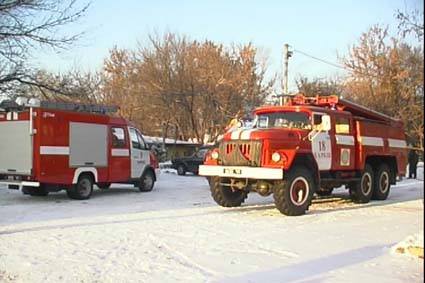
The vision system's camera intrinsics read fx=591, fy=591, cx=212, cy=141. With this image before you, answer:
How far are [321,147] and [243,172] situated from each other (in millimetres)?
2354

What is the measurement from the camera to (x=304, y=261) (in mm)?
8047

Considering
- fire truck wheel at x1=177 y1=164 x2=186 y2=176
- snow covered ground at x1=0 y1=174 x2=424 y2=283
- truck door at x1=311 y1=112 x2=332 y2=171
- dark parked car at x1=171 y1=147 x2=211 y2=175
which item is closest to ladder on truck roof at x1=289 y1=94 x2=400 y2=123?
truck door at x1=311 y1=112 x2=332 y2=171

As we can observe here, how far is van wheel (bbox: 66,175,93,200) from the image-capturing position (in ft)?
55.5

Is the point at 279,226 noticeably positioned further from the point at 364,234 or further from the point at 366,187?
the point at 366,187

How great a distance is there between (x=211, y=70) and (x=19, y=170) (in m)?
34.5

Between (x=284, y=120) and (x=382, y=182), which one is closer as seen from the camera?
(x=284, y=120)

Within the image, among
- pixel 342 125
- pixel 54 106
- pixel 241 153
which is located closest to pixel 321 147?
pixel 342 125

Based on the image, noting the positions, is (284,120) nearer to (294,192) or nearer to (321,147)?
(321,147)

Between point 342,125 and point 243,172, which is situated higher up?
point 342,125

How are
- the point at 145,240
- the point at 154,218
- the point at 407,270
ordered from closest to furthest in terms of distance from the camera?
the point at 407,270 → the point at 145,240 → the point at 154,218

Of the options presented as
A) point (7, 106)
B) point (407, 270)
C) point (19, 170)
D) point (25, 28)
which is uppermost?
point (25, 28)

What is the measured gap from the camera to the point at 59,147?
1633 cm

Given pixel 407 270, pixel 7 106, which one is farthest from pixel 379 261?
pixel 7 106

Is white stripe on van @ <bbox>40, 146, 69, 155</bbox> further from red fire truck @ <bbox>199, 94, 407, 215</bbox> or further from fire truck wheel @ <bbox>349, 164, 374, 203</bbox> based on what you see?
fire truck wheel @ <bbox>349, 164, 374, 203</bbox>
